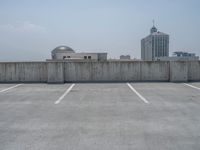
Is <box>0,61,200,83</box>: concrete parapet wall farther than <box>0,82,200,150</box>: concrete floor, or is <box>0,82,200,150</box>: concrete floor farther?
<box>0,61,200,83</box>: concrete parapet wall

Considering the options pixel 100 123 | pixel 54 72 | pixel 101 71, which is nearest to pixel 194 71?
pixel 101 71

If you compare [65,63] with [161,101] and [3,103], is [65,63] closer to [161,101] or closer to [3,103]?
[3,103]

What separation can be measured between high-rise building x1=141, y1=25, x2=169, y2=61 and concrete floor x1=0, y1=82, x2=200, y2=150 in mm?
60856

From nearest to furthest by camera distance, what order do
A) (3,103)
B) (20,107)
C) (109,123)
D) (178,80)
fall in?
1. (109,123)
2. (20,107)
3. (3,103)
4. (178,80)

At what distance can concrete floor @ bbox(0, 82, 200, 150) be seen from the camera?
14.7 feet

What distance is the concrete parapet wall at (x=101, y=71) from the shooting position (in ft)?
48.5

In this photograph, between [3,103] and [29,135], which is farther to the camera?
[3,103]

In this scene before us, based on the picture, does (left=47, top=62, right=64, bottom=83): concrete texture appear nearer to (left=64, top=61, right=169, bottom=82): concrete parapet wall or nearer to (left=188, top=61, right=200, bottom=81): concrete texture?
(left=64, top=61, right=169, bottom=82): concrete parapet wall

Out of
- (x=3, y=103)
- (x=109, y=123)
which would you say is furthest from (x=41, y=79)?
(x=109, y=123)

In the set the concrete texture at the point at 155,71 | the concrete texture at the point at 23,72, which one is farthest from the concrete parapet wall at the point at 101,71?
the concrete texture at the point at 23,72

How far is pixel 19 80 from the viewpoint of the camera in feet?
48.8

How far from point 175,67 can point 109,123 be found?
403 inches

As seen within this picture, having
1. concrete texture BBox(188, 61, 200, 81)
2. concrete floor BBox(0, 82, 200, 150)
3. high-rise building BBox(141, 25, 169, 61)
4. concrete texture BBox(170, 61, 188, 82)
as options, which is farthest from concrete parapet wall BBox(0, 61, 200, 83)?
high-rise building BBox(141, 25, 169, 61)

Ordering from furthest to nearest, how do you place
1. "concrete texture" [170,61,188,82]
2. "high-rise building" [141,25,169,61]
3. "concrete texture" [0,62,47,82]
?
"high-rise building" [141,25,169,61] < "concrete texture" [0,62,47,82] < "concrete texture" [170,61,188,82]
